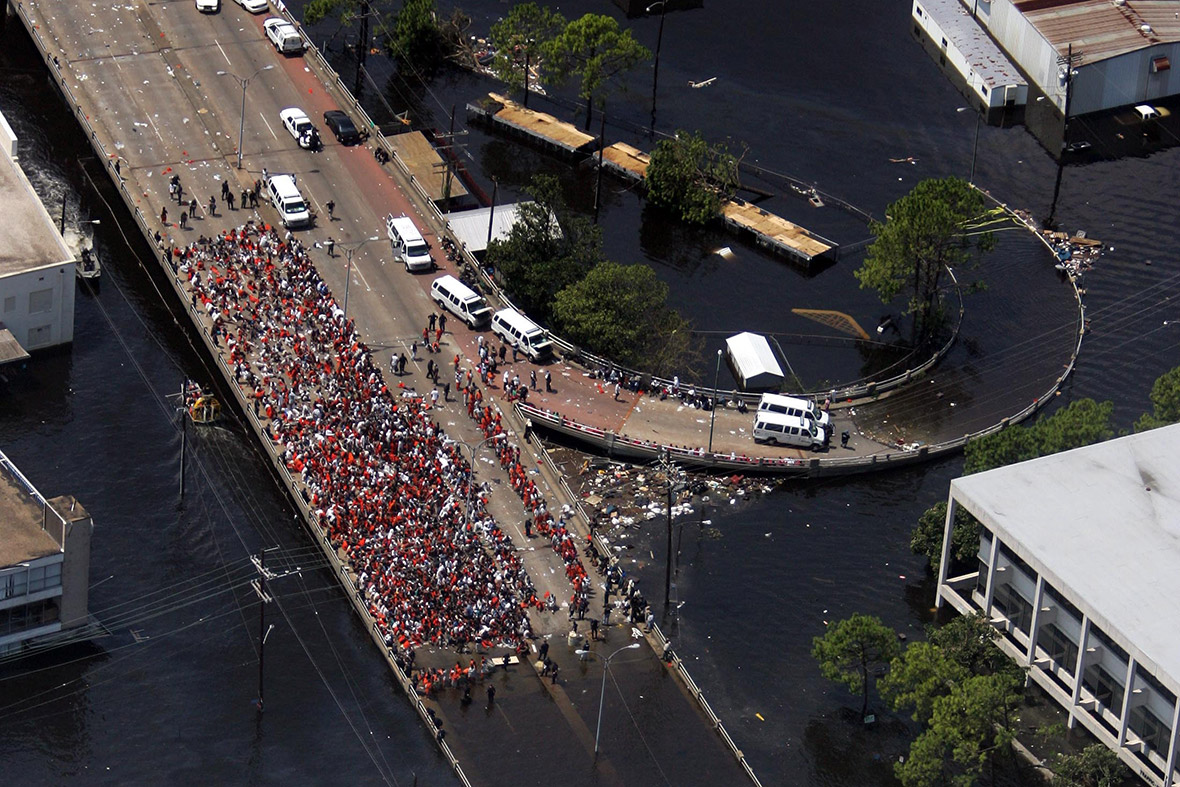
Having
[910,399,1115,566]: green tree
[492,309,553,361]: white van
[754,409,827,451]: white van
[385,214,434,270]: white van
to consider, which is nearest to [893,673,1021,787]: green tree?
[910,399,1115,566]: green tree

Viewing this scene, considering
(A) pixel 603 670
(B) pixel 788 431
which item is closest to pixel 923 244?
(B) pixel 788 431

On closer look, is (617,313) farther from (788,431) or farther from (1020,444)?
(1020,444)

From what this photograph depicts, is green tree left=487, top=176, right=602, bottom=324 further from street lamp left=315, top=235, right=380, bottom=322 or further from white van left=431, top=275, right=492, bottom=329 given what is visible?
street lamp left=315, top=235, right=380, bottom=322

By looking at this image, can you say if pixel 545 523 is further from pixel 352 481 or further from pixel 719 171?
pixel 719 171

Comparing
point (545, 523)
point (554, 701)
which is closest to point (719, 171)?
point (545, 523)

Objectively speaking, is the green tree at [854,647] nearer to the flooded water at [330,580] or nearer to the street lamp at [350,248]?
the flooded water at [330,580]

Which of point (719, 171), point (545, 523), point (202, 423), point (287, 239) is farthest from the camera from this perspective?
point (719, 171)
